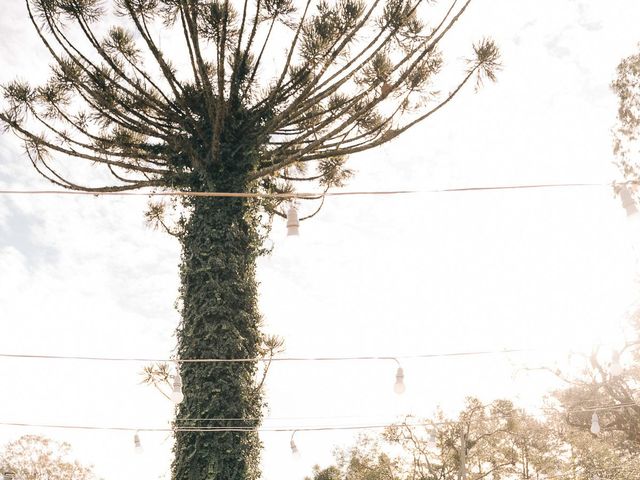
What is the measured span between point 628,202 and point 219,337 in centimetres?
517

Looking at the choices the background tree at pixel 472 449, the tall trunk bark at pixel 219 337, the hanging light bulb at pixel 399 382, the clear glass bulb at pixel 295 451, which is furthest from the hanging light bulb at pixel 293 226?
the background tree at pixel 472 449

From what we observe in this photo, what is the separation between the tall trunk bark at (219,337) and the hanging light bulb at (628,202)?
499cm

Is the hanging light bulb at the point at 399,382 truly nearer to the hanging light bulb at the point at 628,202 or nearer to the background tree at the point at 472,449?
the hanging light bulb at the point at 628,202

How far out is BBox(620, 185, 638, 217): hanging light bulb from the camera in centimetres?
529

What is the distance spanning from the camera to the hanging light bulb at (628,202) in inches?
208

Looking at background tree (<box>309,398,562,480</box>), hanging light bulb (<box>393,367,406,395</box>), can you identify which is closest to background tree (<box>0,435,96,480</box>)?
background tree (<box>309,398,562,480</box>)

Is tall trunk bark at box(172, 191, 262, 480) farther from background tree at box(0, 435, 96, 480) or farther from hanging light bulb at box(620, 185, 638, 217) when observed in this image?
background tree at box(0, 435, 96, 480)

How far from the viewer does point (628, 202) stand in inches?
210

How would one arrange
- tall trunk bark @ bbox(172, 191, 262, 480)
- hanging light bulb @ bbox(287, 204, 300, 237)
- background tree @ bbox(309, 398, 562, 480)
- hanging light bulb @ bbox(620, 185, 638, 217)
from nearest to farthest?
hanging light bulb @ bbox(620, 185, 638, 217) → hanging light bulb @ bbox(287, 204, 300, 237) → tall trunk bark @ bbox(172, 191, 262, 480) → background tree @ bbox(309, 398, 562, 480)

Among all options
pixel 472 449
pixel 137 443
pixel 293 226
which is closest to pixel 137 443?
pixel 137 443

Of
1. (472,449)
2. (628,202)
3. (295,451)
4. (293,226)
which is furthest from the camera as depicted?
(472,449)

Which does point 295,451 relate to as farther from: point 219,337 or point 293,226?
point 293,226

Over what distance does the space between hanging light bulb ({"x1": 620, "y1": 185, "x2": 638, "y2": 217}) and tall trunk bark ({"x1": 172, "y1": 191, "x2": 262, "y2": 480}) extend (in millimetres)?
4993

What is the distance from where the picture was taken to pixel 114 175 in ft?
35.1
